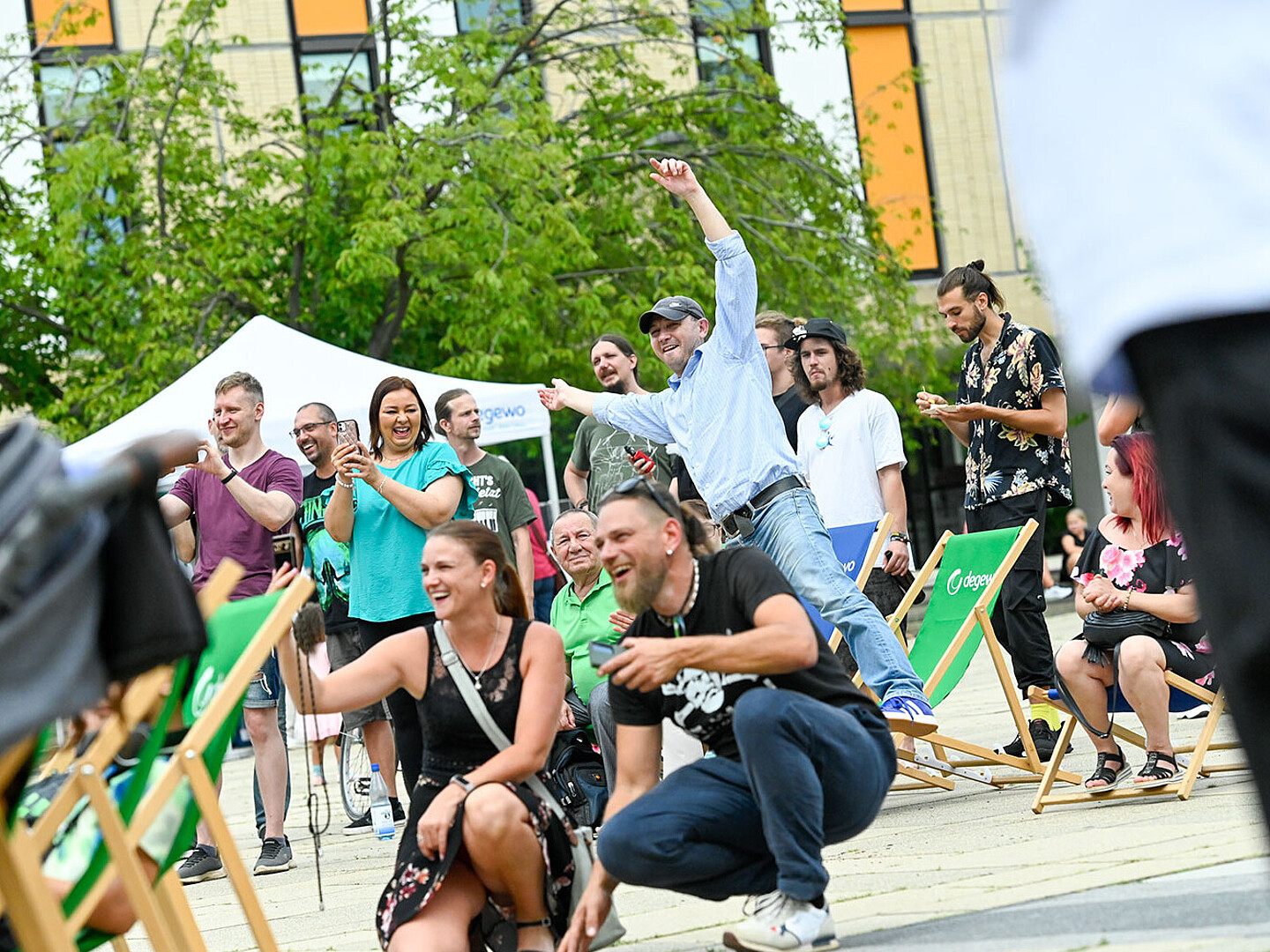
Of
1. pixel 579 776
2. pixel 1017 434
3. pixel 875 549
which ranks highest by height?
pixel 1017 434

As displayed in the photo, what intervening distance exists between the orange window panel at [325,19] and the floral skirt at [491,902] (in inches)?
707

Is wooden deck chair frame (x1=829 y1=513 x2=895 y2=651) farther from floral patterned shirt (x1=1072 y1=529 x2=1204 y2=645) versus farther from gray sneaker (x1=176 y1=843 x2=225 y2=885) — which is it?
gray sneaker (x1=176 y1=843 x2=225 y2=885)

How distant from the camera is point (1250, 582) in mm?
1186

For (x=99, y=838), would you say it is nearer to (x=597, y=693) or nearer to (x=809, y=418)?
(x=597, y=693)

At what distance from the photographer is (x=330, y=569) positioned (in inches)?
296

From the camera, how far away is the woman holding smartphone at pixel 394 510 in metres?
6.38

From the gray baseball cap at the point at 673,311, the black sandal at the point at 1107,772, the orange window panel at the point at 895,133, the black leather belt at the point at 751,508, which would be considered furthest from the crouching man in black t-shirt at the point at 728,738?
the orange window panel at the point at 895,133

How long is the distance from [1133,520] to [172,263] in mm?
10782

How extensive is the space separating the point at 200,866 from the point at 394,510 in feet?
5.57

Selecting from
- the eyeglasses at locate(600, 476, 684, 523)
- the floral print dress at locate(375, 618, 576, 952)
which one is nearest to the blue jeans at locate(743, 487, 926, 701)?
the eyeglasses at locate(600, 476, 684, 523)

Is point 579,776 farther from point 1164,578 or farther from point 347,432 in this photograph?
point 1164,578

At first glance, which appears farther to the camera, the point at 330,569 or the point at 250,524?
the point at 330,569

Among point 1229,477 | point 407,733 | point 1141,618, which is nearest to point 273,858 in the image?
point 407,733

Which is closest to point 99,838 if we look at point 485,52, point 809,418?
point 809,418
